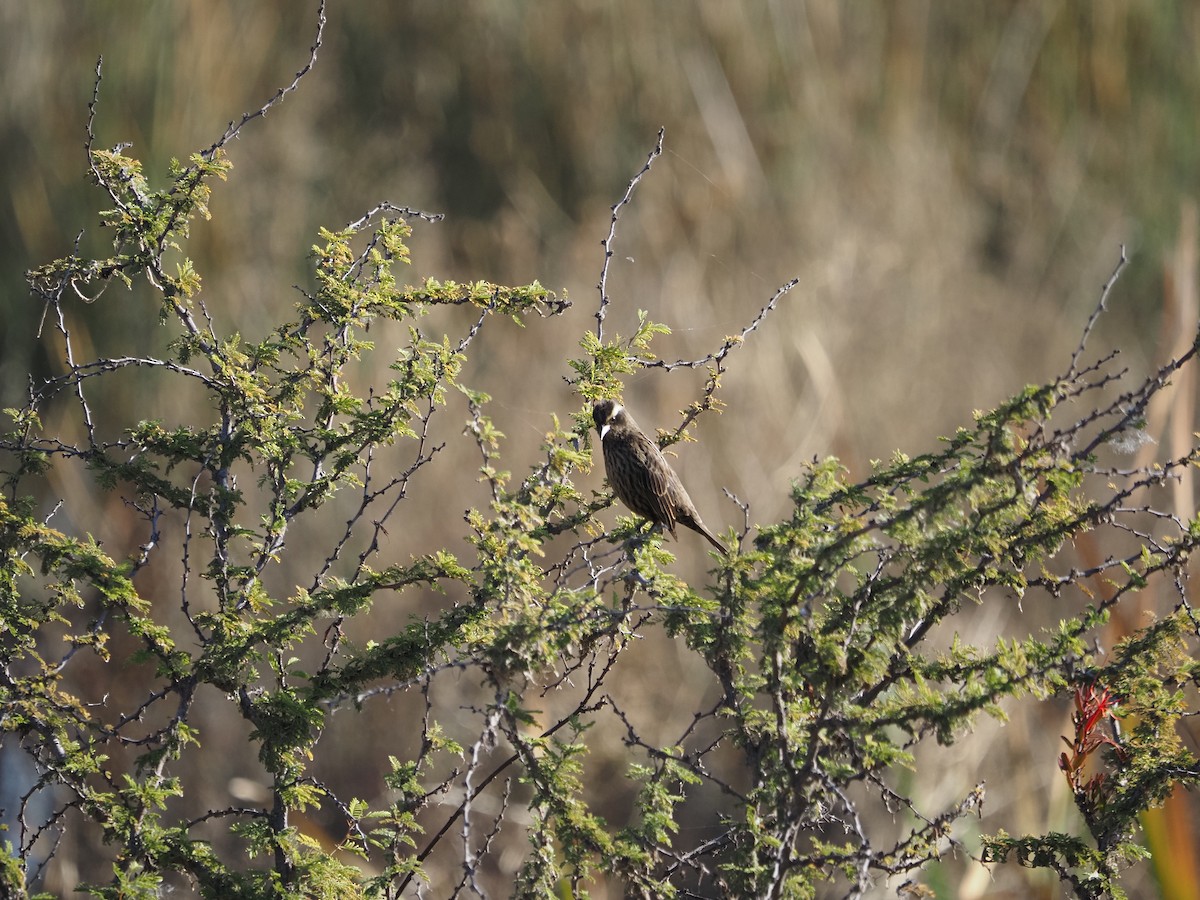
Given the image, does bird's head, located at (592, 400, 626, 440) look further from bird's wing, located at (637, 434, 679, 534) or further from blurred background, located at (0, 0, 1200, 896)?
blurred background, located at (0, 0, 1200, 896)

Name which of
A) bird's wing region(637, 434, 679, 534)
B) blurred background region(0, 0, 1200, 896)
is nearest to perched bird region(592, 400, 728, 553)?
bird's wing region(637, 434, 679, 534)

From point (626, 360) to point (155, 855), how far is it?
1625 mm

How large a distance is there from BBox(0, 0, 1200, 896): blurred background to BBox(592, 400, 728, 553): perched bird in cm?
245

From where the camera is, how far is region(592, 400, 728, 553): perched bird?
Result: 441 centimetres

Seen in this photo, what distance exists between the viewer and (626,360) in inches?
132

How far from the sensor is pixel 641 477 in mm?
4457

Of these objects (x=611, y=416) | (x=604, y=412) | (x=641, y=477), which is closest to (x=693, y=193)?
(x=641, y=477)

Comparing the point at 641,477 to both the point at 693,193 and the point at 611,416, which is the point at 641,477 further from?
the point at 693,193

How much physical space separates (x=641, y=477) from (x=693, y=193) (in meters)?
4.70

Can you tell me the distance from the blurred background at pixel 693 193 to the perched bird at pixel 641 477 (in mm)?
2452

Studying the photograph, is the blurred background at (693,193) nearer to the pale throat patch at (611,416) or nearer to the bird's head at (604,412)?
the pale throat patch at (611,416)

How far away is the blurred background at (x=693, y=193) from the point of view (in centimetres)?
785

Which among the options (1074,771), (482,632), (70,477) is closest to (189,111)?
(70,477)

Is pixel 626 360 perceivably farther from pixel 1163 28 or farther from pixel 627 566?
pixel 1163 28
